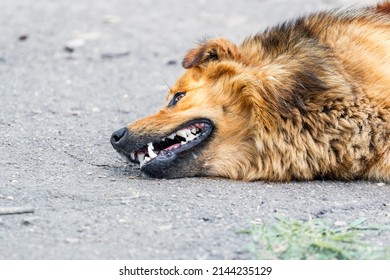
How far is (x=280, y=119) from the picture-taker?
5387 mm

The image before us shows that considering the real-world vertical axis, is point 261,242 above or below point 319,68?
below

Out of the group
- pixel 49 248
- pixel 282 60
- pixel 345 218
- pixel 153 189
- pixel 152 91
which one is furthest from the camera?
pixel 152 91

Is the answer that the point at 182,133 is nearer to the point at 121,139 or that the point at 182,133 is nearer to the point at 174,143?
the point at 174,143

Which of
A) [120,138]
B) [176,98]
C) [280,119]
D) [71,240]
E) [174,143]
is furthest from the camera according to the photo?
[176,98]

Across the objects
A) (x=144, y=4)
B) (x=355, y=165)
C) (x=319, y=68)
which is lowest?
(x=144, y=4)

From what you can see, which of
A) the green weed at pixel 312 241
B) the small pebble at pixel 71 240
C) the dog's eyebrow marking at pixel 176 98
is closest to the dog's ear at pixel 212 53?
the dog's eyebrow marking at pixel 176 98

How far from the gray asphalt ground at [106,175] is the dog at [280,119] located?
0.40 ft

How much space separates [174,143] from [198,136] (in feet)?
0.69

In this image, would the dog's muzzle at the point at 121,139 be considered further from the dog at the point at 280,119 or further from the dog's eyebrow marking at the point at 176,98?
the dog's eyebrow marking at the point at 176,98

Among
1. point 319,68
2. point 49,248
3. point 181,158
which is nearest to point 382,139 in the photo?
point 319,68

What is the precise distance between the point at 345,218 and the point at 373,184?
0.75 metres

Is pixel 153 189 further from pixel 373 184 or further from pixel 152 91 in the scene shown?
pixel 152 91

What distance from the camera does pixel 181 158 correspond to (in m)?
5.47

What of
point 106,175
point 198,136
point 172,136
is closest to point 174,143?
point 172,136
